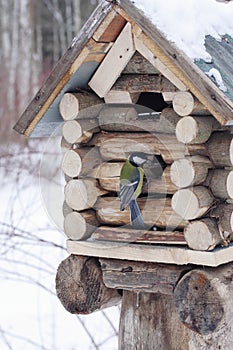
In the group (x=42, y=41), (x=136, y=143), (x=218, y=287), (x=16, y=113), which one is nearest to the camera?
(x=218, y=287)

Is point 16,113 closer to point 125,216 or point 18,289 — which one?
point 18,289

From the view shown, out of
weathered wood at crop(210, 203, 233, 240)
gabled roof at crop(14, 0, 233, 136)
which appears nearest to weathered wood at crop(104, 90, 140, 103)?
gabled roof at crop(14, 0, 233, 136)

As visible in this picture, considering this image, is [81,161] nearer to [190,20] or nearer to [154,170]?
Result: [154,170]

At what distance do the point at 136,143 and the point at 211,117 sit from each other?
1.07 feet

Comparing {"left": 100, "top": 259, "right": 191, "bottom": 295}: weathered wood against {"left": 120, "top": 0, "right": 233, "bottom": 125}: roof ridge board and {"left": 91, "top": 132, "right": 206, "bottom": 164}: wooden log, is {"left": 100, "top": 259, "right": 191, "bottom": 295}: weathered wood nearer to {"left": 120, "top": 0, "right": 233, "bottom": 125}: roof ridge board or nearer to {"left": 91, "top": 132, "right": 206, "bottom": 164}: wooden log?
{"left": 91, "top": 132, "right": 206, "bottom": 164}: wooden log

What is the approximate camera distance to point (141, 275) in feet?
8.85

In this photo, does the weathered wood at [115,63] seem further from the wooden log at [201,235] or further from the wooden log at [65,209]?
the wooden log at [201,235]

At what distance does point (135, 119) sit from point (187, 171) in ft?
1.16

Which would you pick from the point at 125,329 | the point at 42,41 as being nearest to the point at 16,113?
the point at 42,41

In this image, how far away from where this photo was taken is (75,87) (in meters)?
2.74

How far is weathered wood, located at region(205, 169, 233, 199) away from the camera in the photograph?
98.7 inches

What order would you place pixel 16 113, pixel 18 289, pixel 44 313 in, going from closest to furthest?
pixel 44 313, pixel 18 289, pixel 16 113

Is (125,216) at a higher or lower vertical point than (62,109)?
lower

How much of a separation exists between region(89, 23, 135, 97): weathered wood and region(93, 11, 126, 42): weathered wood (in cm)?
2
